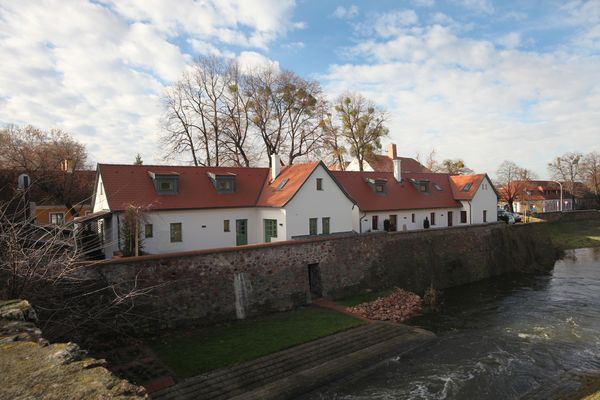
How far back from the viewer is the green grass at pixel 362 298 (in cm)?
2009

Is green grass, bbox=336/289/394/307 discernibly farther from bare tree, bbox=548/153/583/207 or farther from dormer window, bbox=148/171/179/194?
bare tree, bbox=548/153/583/207

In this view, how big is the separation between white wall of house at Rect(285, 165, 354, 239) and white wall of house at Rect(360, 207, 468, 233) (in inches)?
123

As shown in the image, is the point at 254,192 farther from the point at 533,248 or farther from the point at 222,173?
the point at 533,248

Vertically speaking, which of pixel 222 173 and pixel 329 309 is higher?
pixel 222 173

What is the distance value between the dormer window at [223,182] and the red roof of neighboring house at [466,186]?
19.4 metres

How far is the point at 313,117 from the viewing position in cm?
3588

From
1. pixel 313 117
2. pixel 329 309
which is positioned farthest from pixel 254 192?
pixel 313 117

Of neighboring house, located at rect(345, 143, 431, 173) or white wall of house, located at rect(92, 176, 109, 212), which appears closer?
white wall of house, located at rect(92, 176, 109, 212)

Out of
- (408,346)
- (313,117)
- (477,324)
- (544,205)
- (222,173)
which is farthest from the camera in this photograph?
(544,205)

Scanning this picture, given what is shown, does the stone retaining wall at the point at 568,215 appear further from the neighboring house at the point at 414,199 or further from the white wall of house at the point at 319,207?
the white wall of house at the point at 319,207

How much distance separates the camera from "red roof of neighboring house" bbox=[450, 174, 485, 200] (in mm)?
31891

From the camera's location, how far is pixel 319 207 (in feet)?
76.1

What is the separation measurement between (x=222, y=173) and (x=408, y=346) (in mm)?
14808

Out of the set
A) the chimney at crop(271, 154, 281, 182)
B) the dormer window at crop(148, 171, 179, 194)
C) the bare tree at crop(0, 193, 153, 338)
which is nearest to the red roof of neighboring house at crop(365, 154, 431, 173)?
the chimney at crop(271, 154, 281, 182)
